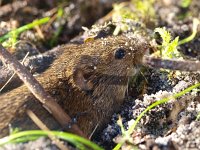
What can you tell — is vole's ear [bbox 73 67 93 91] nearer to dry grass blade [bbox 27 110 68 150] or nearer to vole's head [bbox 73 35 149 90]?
vole's head [bbox 73 35 149 90]

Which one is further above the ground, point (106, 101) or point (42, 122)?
point (42, 122)

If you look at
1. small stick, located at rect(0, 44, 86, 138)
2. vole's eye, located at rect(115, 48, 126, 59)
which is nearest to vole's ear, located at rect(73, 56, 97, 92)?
vole's eye, located at rect(115, 48, 126, 59)

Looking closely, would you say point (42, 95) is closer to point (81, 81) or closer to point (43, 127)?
point (43, 127)

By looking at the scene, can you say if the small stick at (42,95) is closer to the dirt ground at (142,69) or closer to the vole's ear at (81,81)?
the dirt ground at (142,69)

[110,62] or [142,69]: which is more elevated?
[110,62]

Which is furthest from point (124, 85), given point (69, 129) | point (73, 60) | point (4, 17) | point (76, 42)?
point (4, 17)

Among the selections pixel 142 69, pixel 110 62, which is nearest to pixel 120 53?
pixel 110 62

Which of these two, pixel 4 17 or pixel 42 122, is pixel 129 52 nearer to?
pixel 42 122
